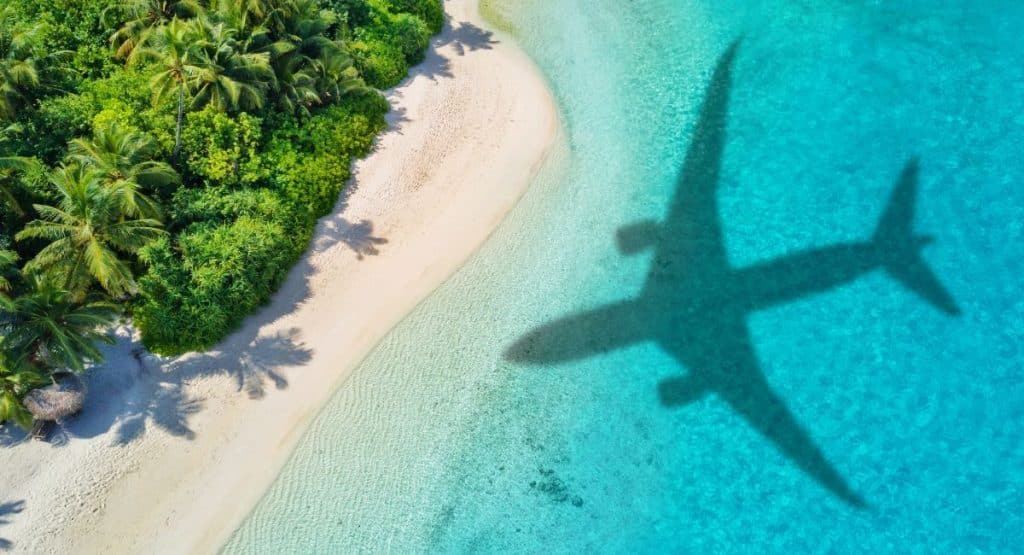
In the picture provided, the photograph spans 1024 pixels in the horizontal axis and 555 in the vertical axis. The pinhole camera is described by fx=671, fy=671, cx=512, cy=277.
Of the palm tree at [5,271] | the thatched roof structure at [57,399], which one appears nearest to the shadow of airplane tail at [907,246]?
the thatched roof structure at [57,399]

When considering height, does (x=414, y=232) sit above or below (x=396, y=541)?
above

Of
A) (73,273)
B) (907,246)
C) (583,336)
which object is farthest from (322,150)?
A: (907,246)

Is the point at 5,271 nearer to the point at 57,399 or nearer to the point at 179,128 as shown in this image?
the point at 57,399

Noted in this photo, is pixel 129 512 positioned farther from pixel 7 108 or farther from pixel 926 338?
pixel 926 338

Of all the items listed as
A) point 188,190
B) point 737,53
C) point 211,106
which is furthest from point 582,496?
point 737,53

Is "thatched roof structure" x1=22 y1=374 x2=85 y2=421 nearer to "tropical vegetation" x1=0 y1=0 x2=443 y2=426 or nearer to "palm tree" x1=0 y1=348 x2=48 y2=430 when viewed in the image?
"palm tree" x1=0 y1=348 x2=48 y2=430

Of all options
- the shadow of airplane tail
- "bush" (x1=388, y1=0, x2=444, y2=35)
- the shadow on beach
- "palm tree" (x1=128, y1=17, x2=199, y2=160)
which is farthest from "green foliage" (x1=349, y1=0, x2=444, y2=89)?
the shadow of airplane tail

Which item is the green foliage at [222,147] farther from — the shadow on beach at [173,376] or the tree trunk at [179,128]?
Answer: the shadow on beach at [173,376]
